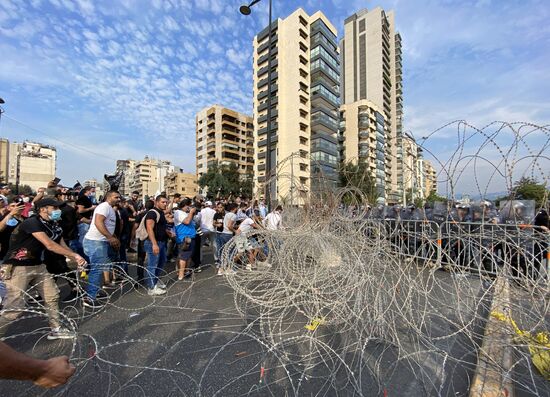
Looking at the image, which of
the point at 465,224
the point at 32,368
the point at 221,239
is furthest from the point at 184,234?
the point at 465,224

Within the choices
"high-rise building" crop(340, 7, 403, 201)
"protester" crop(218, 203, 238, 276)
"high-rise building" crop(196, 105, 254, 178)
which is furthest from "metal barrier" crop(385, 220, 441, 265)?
"high-rise building" crop(340, 7, 403, 201)

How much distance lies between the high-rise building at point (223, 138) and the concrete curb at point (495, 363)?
6209cm

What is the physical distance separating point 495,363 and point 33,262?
15.4 ft

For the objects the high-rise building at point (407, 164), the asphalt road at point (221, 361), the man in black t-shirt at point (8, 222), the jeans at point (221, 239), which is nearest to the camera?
the asphalt road at point (221, 361)

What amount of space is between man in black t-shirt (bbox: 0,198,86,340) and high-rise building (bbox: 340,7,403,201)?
218 ft

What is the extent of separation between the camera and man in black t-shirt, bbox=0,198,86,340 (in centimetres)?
291

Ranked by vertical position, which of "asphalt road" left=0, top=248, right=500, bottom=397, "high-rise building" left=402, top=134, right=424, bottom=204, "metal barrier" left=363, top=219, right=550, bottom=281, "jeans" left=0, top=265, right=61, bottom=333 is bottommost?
"asphalt road" left=0, top=248, right=500, bottom=397

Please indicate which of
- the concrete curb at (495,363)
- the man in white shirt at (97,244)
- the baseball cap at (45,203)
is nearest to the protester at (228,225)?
the man in white shirt at (97,244)

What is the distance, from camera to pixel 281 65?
51844 mm

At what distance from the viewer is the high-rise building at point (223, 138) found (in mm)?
65250

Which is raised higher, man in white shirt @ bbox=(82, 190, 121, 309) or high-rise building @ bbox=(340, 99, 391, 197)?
high-rise building @ bbox=(340, 99, 391, 197)

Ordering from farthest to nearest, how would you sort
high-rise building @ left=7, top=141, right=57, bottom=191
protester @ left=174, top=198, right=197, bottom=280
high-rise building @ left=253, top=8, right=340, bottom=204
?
1. high-rise building @ left=7, top=141, right=57, bottom=191
2. high-rise building @ left=253, top=8, right=340, bottom=204
3. protester @ left=174, top=198, right=197, bottom=280

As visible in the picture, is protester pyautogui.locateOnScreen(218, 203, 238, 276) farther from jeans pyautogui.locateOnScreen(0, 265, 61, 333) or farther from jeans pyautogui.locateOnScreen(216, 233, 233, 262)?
jeans pyautogui.locateOnScreen(0, 265, 61, 333)

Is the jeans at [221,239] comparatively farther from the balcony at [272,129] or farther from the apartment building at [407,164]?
the balcony at [272,129]
